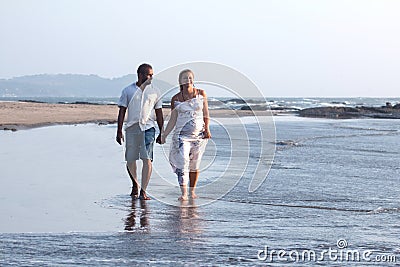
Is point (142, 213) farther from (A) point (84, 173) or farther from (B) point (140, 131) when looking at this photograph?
(A) point (84, 173)

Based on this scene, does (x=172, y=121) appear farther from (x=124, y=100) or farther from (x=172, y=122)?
(x=124, y=100)

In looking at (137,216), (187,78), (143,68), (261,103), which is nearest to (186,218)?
(137,216)

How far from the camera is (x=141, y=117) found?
353 inches

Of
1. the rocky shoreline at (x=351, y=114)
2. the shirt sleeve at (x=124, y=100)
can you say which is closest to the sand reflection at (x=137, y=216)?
the shirt sleeve at (x=124, y=100)

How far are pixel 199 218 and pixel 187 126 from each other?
69.1 inches

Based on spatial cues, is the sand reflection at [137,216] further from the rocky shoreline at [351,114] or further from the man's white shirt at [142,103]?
the rocky shoreline at [351,114]

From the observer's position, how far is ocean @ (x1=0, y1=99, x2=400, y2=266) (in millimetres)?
5762

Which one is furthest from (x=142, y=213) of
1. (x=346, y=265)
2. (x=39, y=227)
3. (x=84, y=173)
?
(x=84, y=173)

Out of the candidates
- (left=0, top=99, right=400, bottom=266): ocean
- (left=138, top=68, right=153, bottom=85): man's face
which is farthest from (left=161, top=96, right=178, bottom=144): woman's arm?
(left=0, top=99, right=400, bottom=266): ocean

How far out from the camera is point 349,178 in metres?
11.9

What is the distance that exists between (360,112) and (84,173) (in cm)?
4845

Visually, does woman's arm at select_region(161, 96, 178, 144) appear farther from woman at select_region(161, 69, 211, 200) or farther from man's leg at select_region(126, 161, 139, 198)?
man's leg at select_region(126, 161, 139, 198)

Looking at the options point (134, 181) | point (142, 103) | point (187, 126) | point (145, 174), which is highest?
point (142, 103)

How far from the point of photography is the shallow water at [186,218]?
19.0 ft
